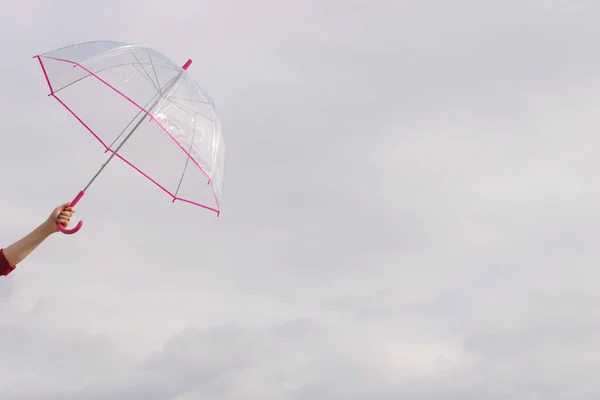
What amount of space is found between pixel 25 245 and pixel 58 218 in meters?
0.42

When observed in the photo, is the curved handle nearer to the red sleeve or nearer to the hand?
the hand

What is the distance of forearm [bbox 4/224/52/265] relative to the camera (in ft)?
23.0

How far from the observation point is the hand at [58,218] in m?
7.22

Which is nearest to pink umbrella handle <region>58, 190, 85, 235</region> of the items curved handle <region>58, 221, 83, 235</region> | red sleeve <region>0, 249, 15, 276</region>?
curved handle <region>58, 221, 83, 235</region>

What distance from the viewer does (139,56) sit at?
10406 millimetres

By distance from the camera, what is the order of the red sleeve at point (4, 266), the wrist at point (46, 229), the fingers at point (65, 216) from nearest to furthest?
the red sleeve at point (4, 266) → the wrist at point (46, 229) → the fingers at point (65, 216)

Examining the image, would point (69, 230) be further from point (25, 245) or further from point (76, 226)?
point (25, 245)

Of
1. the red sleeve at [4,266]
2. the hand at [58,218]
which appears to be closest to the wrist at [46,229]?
the hand at [58,218]

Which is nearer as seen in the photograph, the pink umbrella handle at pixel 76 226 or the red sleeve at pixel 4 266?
the red sleeve at pixel 4 266

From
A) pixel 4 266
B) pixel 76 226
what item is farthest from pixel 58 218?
pixel 4 266

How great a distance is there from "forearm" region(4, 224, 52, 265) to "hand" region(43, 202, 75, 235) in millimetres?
29

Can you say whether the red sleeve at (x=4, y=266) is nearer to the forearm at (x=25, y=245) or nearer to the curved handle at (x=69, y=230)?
the forearm at (x=25, y=245)

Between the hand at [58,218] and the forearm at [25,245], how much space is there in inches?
1.2

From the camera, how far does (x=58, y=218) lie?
730 cm
